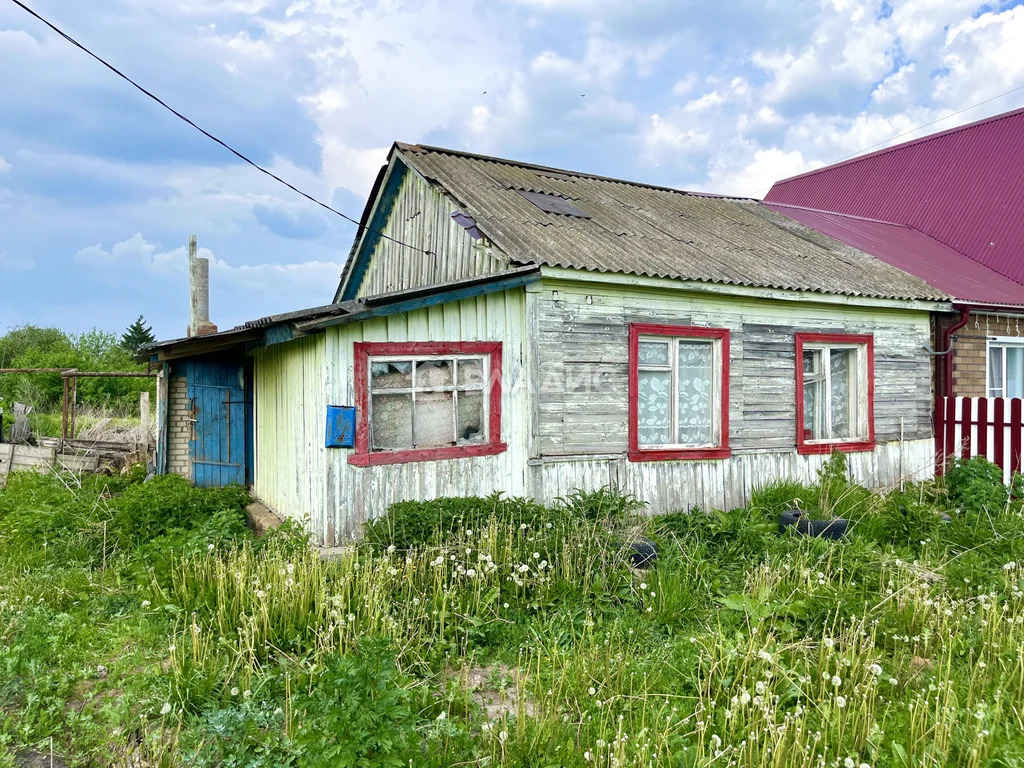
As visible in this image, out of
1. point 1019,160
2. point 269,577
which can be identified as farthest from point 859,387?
point 1019,160

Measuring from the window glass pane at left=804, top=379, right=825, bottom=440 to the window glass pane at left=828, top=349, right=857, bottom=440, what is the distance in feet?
0.75

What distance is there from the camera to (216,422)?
11.1 metres

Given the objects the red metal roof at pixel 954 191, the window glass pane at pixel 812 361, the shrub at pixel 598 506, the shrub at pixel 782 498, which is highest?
the red metal roof at pixel 954 191

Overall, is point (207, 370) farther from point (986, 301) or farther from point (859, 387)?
point (986, 301)

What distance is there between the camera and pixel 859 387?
1019cm

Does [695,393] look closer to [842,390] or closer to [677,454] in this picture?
[677,454]

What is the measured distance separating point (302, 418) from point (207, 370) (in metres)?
4.14

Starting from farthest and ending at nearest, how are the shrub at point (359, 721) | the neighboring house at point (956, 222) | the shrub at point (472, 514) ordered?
the neighboring house at point (956, 222)
the shrub at point (472, 514)
the shrub at point (359, 721)

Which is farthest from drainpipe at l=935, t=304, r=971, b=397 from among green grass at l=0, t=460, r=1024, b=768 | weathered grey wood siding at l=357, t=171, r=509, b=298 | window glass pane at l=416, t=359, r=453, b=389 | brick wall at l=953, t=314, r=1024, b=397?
window glass pane at l=416, t=359, r=453, b=389

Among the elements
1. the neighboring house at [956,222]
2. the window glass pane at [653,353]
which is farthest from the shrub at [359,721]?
the neighboring house at [956,222]

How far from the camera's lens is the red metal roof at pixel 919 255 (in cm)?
1195

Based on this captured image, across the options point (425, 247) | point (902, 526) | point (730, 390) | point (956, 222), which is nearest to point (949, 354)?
point (730, 390)

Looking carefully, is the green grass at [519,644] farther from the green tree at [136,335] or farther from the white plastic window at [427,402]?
the green tree at [136,335]

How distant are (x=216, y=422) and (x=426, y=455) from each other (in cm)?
534
